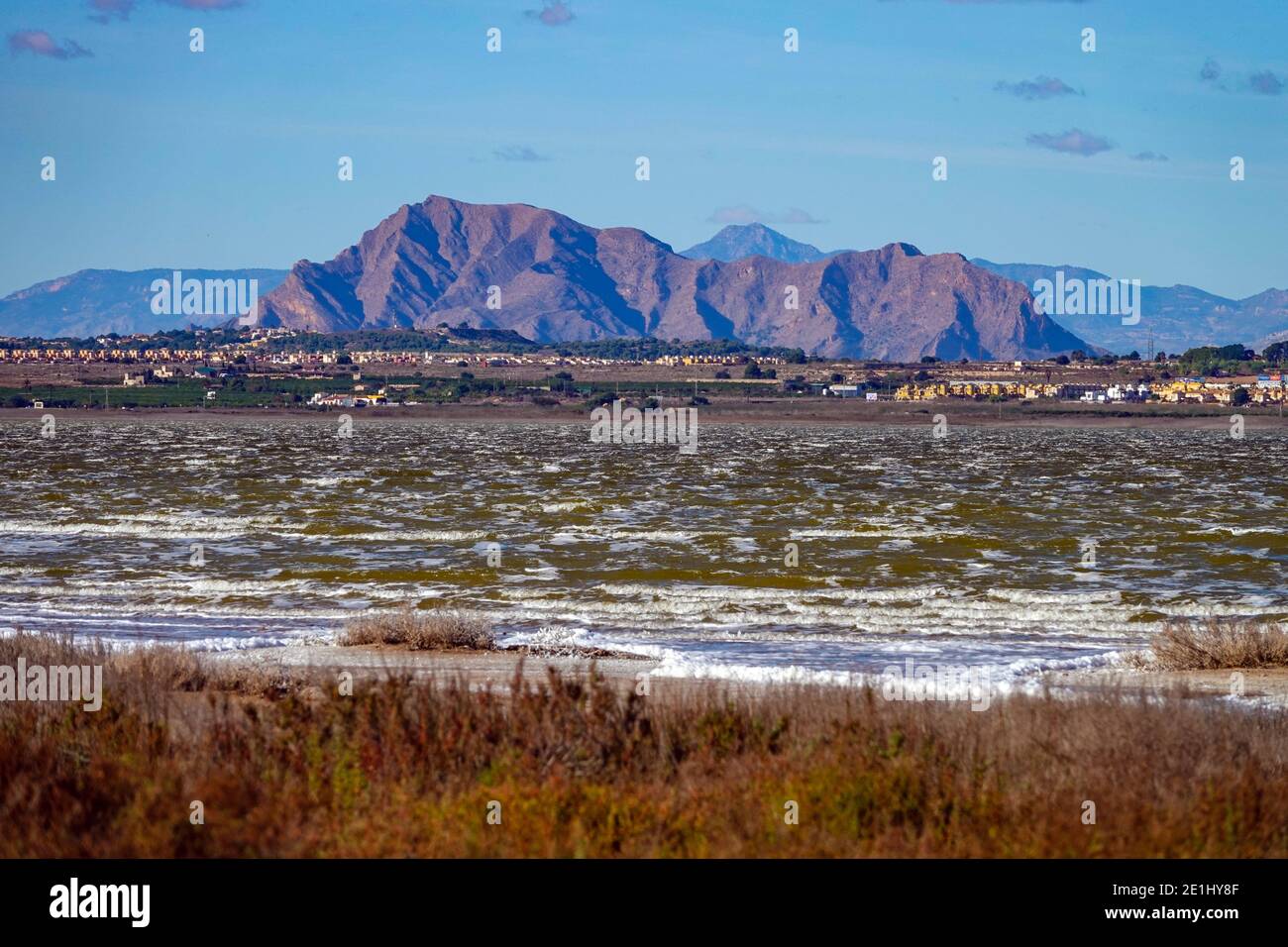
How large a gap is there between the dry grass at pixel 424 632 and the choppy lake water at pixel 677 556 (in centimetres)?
113

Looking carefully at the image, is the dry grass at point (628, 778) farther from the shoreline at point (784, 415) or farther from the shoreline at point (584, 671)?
the shoreline at point (784, 415)

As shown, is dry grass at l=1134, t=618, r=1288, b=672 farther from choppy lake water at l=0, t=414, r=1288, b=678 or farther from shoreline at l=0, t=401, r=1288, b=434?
shoreline at l=0, t=401, r=1288, b=434

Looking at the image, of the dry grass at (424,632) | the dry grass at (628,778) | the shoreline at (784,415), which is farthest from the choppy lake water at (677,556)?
the shoreline at (784,415)

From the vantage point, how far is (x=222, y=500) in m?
47.9

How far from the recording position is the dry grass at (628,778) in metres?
8.18

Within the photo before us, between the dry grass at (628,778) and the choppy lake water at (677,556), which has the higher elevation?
the dry grass at (628,778)

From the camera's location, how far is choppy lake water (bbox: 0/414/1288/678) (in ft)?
70.8

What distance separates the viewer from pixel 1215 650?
18.0m

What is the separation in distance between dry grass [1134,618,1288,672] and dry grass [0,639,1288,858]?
5523 mm

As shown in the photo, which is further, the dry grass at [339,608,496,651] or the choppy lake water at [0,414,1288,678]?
the choppy lake water at [0,414,1288,678]

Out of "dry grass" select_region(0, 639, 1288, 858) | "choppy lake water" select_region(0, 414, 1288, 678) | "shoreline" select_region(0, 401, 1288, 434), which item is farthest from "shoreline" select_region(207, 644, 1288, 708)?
"shoreline" select_region(0, 401, 1288, 434)

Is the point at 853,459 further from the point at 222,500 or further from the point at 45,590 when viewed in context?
the point at 45,590

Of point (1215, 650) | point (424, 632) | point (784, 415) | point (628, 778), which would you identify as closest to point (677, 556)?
point (424, 632)
